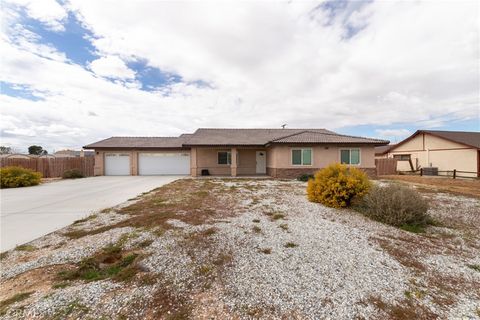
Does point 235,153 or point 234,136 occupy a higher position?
point 234,136

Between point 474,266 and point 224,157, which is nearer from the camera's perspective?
point 474,266

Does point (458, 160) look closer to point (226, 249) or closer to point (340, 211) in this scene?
point (340, 211)

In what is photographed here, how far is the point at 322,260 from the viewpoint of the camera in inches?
152

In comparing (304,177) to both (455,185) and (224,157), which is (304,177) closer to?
(224,157)

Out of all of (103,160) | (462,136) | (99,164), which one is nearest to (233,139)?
(103,160)

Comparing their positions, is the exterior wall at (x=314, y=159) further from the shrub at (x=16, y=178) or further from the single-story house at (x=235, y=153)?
the shrub at (x=16, y=178)

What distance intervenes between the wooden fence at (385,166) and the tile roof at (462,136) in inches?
201

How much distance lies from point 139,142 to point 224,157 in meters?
9.00

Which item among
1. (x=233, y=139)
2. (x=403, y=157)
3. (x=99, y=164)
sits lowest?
(x=99, y=164)

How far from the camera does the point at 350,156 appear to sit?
54.1ft

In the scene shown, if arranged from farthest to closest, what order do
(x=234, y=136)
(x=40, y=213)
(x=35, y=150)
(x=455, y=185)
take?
(x=35, y=150), (x=234, y=136), (x=455, y=185), (x=40, y=213)

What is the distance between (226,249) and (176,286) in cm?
134

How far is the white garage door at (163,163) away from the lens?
20.4 m

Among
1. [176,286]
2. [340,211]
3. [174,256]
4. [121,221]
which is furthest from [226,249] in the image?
[340,211]
